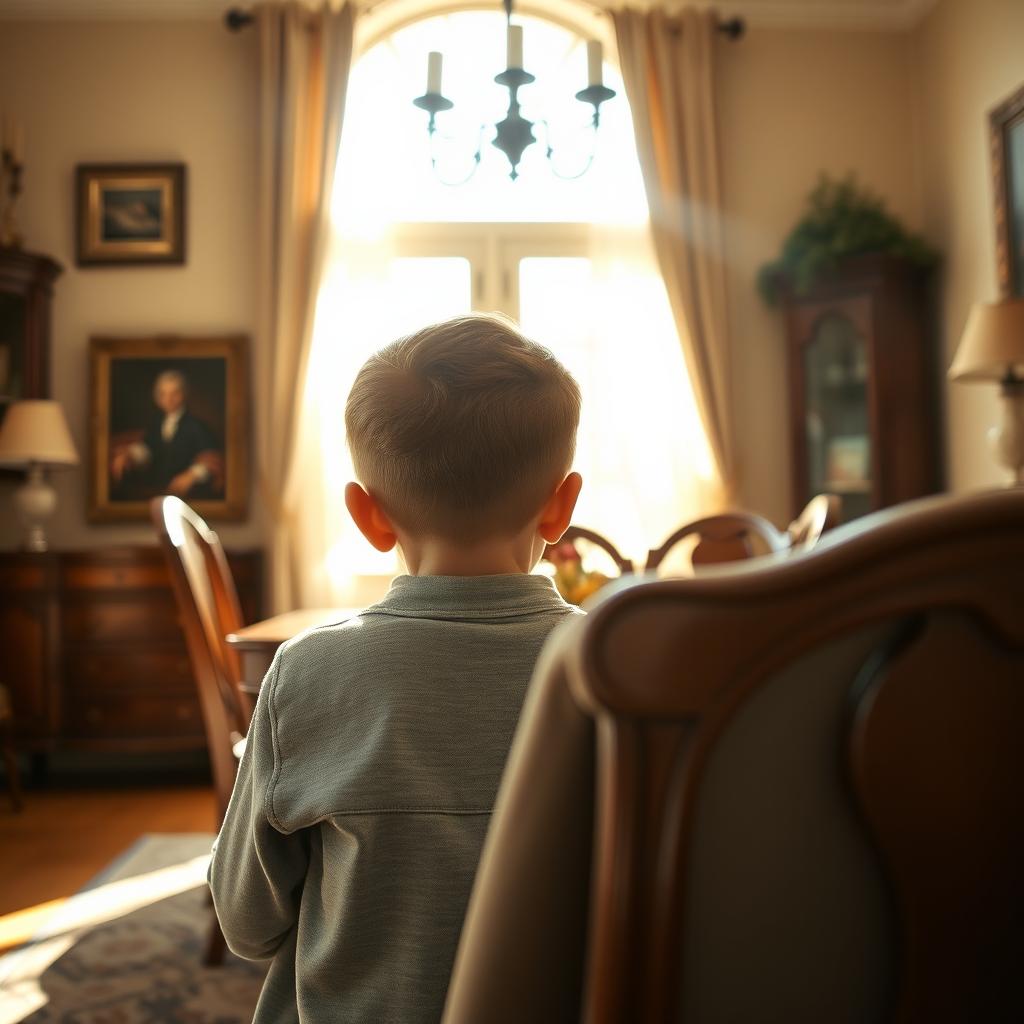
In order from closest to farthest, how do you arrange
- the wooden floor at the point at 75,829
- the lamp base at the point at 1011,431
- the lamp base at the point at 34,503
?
the wooden floor at the point at 75,829 → the lamp base at the point at 1011,431 → the lamp base at the point at 34,503

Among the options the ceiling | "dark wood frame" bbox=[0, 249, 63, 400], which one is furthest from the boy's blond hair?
the ceiling

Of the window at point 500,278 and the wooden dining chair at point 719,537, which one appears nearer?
the wooden dining chair at point 719,537

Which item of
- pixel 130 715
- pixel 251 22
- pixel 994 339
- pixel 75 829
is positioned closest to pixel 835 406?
pixel 994 339

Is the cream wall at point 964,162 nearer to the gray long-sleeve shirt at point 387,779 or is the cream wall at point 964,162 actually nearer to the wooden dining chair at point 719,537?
the wooden dining chair at point 719,537

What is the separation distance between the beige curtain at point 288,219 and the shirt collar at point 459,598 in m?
3.98

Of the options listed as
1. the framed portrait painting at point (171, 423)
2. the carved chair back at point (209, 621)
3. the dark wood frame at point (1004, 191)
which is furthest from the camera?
the framed portrait painting at point (171, 423)

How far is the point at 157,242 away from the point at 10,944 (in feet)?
10.9

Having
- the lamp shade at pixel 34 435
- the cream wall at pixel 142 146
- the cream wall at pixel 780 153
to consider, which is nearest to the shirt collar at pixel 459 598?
the lamp shade at pixel 34 435

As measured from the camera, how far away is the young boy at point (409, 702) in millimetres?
737

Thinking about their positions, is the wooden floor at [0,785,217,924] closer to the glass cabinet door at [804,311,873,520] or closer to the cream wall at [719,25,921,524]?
the cream wall at [719,25,921,524]

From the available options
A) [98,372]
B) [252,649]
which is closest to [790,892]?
[252,649]

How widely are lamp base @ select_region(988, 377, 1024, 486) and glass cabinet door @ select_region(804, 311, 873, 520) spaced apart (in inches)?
34.1

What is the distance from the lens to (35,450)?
13.9ft

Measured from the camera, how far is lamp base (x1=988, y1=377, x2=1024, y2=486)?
12.1 feet
